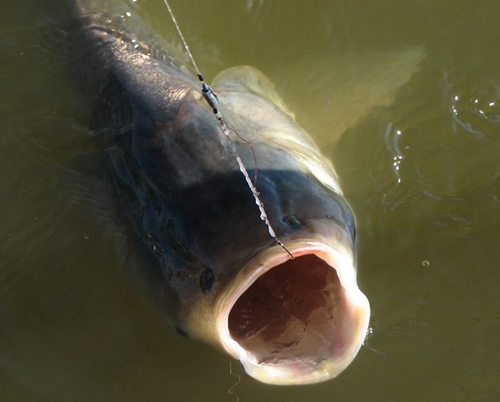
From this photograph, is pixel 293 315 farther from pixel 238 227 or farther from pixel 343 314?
pixel 238 227

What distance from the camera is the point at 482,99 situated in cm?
453

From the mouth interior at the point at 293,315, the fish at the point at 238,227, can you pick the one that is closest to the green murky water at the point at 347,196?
the fish at the point at 238,227

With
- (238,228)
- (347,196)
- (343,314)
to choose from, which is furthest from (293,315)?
(347,196)

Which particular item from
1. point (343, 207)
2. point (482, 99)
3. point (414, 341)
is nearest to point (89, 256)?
point (343, 207)

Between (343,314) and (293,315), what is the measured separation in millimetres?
292

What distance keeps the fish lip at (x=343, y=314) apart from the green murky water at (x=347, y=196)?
0.69 m

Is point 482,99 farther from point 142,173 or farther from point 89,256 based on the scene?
point 89,256

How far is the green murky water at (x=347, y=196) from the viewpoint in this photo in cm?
372

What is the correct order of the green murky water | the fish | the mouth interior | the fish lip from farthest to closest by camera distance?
the green murky water
the mouth interior
the fish
the fish lip

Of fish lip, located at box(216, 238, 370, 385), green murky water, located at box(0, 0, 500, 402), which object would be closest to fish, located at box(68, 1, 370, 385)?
fish lip, located at box(216, 238, 370, 385)

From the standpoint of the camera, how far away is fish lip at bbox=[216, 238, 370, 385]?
9.14 ft

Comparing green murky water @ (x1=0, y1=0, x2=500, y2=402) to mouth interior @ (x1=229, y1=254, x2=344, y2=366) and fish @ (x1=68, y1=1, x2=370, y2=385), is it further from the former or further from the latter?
mouth interior @ (x1=229, y1=254, x2=344, y2=366)

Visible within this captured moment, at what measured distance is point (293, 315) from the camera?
10.6ft

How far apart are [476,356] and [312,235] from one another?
51.8 inches
